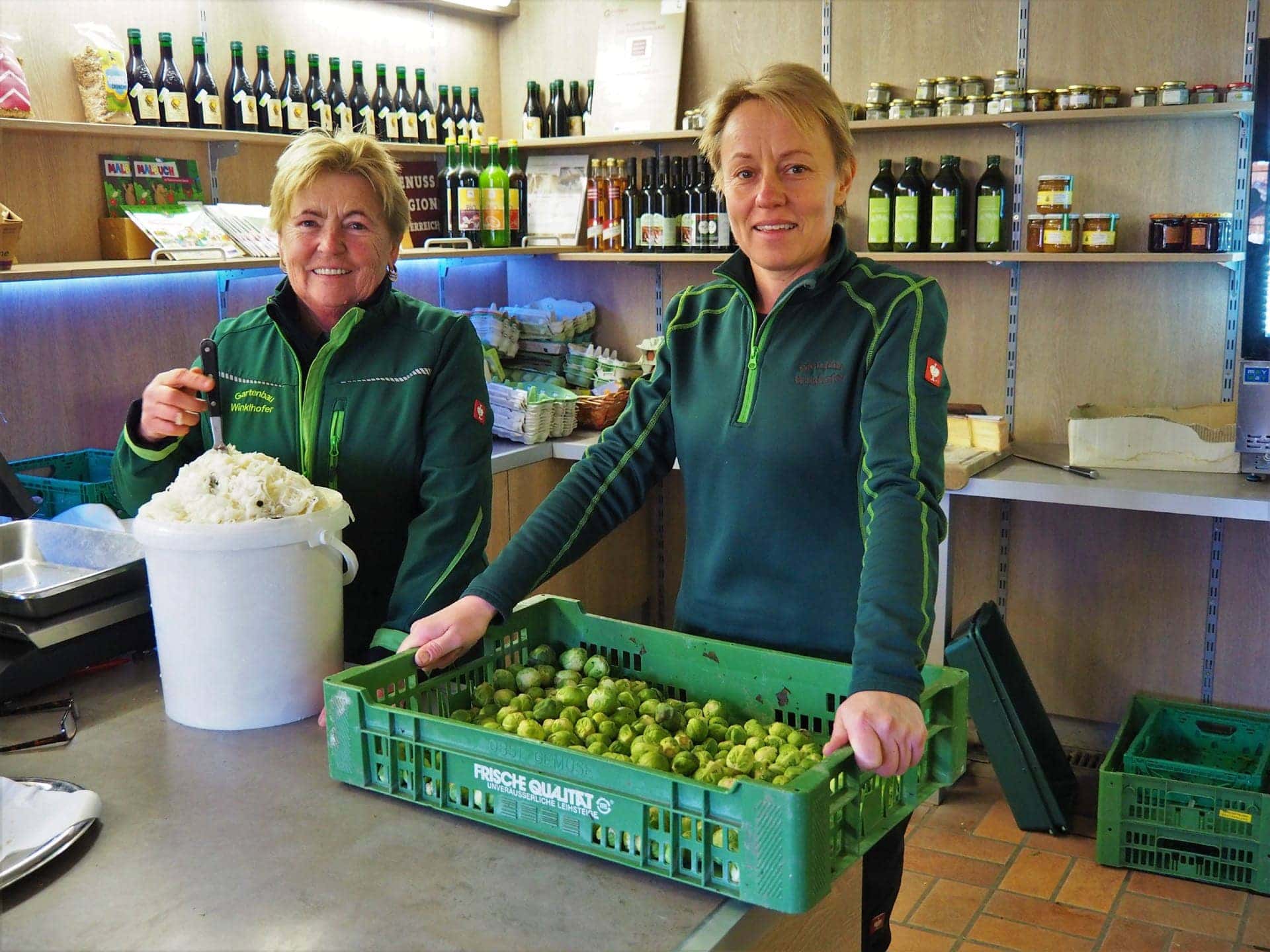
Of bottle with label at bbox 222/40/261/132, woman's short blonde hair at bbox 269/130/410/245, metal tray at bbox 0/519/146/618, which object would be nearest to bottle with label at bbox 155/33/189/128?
bottle with label at bbox 222/40/261/132

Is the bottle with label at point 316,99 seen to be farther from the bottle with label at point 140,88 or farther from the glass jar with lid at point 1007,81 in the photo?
the glass jar with lid at point 1007,81

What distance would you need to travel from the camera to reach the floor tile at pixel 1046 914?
2.90 meters

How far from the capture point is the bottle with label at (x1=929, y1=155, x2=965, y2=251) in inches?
154

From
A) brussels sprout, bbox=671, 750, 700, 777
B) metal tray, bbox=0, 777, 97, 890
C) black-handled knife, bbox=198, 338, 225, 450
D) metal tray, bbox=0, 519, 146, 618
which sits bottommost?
metal tray, bbox=0, 777, 97, 890

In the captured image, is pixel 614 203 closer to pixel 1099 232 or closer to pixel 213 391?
pixel 1099 232

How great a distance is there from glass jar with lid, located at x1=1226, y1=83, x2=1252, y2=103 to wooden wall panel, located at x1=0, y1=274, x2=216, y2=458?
312cm

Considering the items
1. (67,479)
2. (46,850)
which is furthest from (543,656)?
(67,479)

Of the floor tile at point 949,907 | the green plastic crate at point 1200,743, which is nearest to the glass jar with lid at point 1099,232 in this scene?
the green plastic crate at point 1200,743

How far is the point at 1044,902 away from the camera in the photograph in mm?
3025

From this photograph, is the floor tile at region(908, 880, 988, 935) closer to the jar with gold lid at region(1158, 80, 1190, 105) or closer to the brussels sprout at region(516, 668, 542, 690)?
the brussels sprout at region(516, 668, 542, 690)

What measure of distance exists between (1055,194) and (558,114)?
2024mm

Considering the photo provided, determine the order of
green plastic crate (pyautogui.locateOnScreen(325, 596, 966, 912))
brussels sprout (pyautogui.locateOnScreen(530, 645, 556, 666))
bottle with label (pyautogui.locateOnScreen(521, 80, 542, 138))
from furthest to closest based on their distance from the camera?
1. bottle with label (pyautogui.locateOnScreen(521, 80, 542, 138))
2. brussels sprout (pyautogui.locateOnScreen(530, 645, 556, 666))
3. green plastic crate (pyautogui.locateOnScreen(325, 596, 966, 912))

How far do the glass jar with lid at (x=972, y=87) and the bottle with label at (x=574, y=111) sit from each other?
152 centimetres

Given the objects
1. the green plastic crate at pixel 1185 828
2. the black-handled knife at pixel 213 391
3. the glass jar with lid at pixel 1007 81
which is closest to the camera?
the black-handled knife at pixel 213 391
